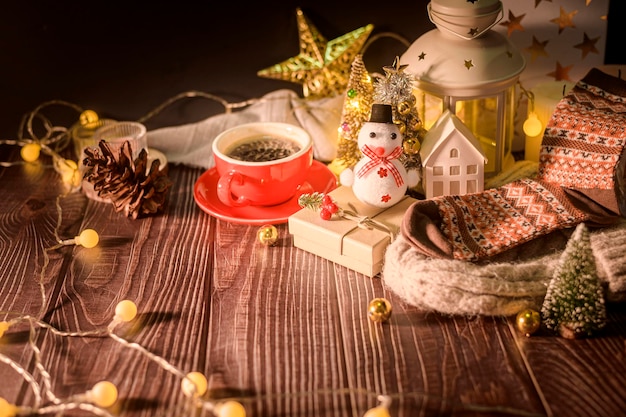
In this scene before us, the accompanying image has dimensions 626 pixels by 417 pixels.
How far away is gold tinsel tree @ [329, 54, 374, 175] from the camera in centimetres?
113

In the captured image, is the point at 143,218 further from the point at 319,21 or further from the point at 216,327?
the point at 319,21

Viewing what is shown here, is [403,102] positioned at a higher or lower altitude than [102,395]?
higher

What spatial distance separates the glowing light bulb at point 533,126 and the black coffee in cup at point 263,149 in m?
0.35

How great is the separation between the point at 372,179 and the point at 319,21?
15.4 inches

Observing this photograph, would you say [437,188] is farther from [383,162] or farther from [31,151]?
[31,151]

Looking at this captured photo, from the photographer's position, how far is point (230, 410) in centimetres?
74

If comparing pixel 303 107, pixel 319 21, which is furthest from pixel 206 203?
pixel 319 21

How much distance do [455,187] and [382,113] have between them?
153 mm

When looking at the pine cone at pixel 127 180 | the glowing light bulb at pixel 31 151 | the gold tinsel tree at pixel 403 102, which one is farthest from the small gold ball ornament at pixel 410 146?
the glowing light bulb at pixel 31 151

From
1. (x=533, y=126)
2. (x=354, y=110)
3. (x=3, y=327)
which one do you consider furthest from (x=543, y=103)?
(x=3, y=327)

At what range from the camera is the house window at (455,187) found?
1.05 meters

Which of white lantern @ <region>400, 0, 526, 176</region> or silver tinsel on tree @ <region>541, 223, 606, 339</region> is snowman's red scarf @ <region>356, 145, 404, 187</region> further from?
silver tinsel on tree @ <region>541, 223, 606, 339</region>

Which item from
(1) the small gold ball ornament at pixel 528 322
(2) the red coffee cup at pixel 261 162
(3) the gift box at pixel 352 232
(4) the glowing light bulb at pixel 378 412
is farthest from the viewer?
(2) the red coffee cup at pixel 261 162

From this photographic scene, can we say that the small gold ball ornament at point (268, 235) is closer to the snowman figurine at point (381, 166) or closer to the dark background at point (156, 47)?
the snowman figurine at point (381, 166)
